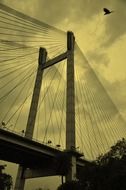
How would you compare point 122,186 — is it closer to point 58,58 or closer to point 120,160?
point 120,160

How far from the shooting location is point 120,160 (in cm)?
4562

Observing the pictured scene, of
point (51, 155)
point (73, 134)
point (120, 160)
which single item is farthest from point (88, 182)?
point (51, 155)

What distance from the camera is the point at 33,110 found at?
242ft

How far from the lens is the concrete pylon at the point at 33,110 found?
71162mm

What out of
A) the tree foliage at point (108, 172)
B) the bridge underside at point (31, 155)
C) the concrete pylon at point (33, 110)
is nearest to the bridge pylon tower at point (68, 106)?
the concrete pylon at point (33, 110)

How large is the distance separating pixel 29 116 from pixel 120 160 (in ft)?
101

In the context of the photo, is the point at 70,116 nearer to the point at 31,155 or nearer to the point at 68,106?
the point at 68,106

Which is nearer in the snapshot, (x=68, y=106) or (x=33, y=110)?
(x=68, y=106)

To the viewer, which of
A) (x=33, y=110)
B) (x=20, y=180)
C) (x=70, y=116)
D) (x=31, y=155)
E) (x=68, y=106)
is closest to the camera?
(x=70, y=116)

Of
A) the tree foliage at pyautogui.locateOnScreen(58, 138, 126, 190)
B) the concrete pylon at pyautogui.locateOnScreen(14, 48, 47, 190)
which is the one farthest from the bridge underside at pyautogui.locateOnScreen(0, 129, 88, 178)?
the tree foliage at pyautogui.locateOnScreen(58, 138, 126, 190)

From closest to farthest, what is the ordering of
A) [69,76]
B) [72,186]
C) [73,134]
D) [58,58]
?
[72,186], [73,134], [69,76], [58,58]

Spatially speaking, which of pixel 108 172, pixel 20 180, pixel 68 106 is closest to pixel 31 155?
pixel 20 180

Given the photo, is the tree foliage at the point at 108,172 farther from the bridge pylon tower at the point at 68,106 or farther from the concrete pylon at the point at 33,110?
the concrete pylon at the point at 33,110

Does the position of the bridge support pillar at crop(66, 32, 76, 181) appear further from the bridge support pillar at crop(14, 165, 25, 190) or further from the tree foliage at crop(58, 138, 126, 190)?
the tree foliage at crop(58, 138, 126, 190)
